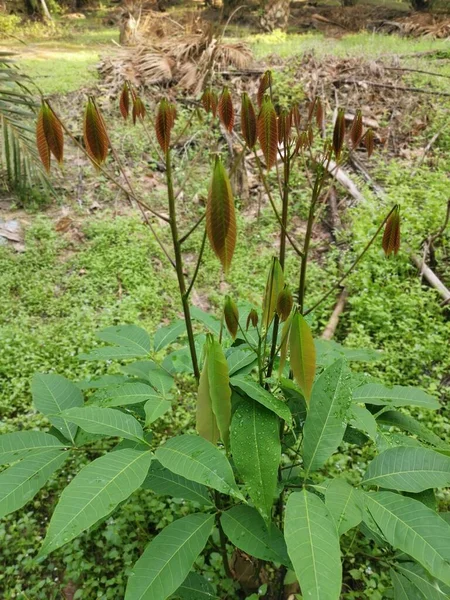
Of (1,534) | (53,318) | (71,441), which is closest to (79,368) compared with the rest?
(53,318)

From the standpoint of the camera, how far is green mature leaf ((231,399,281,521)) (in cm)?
79

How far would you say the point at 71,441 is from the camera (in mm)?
1065

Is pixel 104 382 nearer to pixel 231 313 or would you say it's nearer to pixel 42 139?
pixel 231 313

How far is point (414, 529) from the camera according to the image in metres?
0.76

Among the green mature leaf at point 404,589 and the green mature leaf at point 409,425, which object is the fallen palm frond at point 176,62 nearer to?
the green mature leaf at point 409,425

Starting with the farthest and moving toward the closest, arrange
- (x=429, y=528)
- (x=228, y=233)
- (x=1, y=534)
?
(x=1, y=534) → (x=429, y=528) → (x=228, y=233)

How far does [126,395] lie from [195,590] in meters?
0.50

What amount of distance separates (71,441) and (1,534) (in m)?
0.90

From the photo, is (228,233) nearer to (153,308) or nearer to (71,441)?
(71,441)

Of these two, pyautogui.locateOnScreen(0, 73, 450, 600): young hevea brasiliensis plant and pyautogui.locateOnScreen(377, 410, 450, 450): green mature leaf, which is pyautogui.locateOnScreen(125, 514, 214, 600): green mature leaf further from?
pyautogui.locateOnScreen(377, 410, 450, 450): green mature leaf

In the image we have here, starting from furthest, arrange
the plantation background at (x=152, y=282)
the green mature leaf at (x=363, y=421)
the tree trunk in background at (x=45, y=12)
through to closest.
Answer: the tree trunk in background at (x=45, y=12)
the plantation background at (x=152, y=282)
the green mature leaf at (x=363, y=421)

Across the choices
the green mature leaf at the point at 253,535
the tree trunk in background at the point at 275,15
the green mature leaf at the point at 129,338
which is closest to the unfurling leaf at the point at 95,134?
the green mature leaf at the point at 129,338

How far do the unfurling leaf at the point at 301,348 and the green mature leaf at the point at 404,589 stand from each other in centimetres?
56

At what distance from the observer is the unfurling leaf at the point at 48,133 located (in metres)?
0.71
